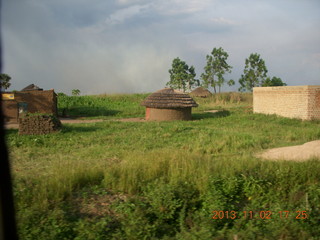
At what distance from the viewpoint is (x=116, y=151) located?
8477mm

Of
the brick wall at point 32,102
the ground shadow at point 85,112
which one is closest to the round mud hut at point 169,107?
the ground shadow at point 85,112

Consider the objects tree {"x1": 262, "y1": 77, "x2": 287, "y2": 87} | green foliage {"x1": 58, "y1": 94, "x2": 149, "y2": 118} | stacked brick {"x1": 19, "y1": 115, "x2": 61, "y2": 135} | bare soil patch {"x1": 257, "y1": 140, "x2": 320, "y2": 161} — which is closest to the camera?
bare soil patch {"x1": 257, "y1": 140, "x2": 320, "y2": 161}

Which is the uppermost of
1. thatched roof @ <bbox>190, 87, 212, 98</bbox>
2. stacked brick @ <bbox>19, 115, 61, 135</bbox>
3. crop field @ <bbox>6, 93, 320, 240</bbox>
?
thatched roof @ <bbox>190, 87, 212, 98</bbox>

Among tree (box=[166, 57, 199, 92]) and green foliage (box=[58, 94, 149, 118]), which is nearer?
green foliage (box=[58, 94, 149, 118])

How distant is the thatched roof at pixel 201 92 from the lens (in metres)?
37.5

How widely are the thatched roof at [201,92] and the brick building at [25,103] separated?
2129cm

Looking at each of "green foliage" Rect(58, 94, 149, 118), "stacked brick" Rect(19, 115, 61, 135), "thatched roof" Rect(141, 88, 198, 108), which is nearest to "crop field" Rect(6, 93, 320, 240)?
"stacked brick" Rect(19, 115, 61, 135)

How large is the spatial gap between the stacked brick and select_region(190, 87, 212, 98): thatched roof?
27205 millimetres

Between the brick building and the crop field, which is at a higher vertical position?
the brick building

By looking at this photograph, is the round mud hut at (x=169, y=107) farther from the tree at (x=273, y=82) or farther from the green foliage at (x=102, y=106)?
the tree at (x=273, y=82)

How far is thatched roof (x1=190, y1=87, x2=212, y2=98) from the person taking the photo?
37.5m

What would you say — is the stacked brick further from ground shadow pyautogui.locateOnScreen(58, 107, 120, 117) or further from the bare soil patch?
ground shadow pyautogui.locateOnScreen(58, 107, 120, 117)

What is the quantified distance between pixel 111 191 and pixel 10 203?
265cm

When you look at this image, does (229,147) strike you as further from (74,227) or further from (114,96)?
(114,96)
